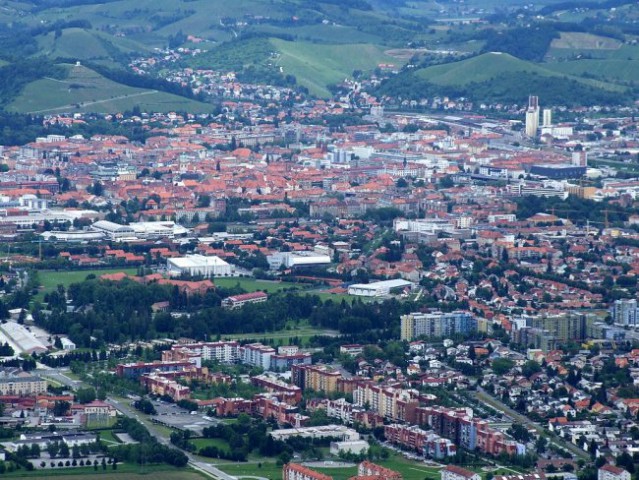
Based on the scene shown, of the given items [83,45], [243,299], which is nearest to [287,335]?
[243,299]

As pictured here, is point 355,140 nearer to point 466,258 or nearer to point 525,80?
point 525,80

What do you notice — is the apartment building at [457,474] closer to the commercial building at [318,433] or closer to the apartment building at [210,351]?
the commercial building at [318,433]

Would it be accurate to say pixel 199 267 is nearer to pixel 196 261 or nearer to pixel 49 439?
pixel 196 261

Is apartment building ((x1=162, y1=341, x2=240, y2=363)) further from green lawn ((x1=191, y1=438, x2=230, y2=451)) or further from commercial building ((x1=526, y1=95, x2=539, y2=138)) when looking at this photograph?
commercial building ((x1=526, y1=95, x2=539, y2=138))

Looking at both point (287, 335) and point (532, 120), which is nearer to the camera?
point (287, 335)

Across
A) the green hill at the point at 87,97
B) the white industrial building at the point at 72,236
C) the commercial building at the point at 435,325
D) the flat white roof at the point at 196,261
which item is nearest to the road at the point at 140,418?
the commercial building at the point at 435,325
